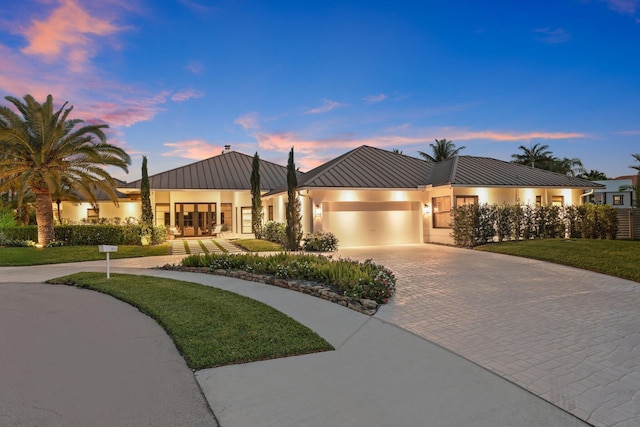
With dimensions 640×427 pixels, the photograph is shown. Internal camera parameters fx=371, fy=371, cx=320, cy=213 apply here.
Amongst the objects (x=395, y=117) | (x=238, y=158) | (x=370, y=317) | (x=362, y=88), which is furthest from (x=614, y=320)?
(x=238, y=158)

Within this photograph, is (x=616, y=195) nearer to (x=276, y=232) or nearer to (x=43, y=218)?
(x=276, y=232)

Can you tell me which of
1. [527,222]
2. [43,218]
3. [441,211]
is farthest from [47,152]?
[527,222]

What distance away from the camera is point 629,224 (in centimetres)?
1667

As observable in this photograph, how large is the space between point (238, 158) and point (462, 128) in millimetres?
16211

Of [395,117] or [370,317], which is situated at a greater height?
[395,117]

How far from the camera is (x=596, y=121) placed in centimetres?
1981

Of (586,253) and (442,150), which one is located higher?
(442,150)

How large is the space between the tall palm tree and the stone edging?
28.7 feet

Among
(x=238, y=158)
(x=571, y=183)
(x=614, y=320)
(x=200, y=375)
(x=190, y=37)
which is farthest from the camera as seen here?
(x=238, y=158)

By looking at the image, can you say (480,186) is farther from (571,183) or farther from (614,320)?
(614,320)

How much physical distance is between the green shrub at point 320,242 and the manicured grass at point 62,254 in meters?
6.24

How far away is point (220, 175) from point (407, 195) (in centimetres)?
1328

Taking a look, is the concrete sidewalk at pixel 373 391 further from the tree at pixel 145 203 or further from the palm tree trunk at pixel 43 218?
the palm tree trunk at pixel 43 218

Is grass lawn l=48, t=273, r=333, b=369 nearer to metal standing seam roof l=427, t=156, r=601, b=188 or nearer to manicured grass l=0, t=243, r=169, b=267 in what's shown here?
manicured grass l=0, t=243, r=169, b=267
